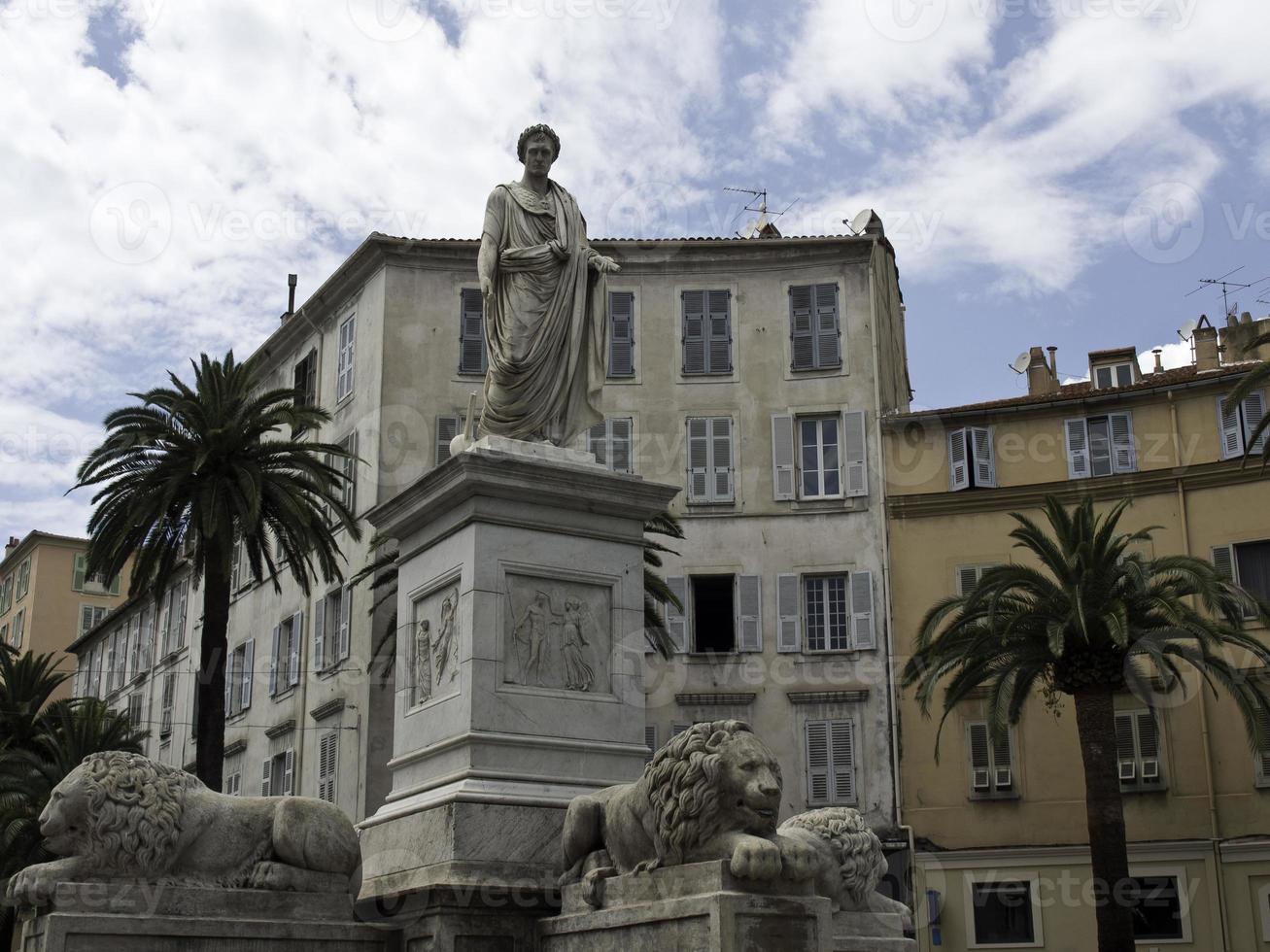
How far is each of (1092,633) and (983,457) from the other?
35.8 feet

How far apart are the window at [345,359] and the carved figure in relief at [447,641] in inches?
1349

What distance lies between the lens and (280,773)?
45.5m

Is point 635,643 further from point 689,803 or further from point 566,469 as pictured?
point 689,803

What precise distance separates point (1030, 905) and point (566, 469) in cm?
2917

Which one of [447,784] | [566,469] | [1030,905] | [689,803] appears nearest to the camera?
A: [689,803]

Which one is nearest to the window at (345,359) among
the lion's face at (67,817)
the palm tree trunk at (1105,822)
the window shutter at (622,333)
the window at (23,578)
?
the window shutter at (622,333)

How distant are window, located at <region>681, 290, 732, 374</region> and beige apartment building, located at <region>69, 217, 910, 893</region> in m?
0.05

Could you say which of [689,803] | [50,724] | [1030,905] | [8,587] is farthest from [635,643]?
[8,587]

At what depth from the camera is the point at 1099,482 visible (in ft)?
129

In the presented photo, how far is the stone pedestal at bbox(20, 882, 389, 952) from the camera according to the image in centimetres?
925

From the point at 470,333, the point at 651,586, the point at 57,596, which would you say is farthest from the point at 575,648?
the point at 57,596

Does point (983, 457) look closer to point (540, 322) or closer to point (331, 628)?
point (331, 628)

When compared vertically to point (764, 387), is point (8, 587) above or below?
above

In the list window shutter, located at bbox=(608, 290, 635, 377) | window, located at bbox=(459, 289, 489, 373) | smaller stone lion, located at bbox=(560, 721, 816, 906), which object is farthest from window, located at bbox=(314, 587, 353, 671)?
smaller stone lion, located at bbox=(560, 721, 816, 906)
